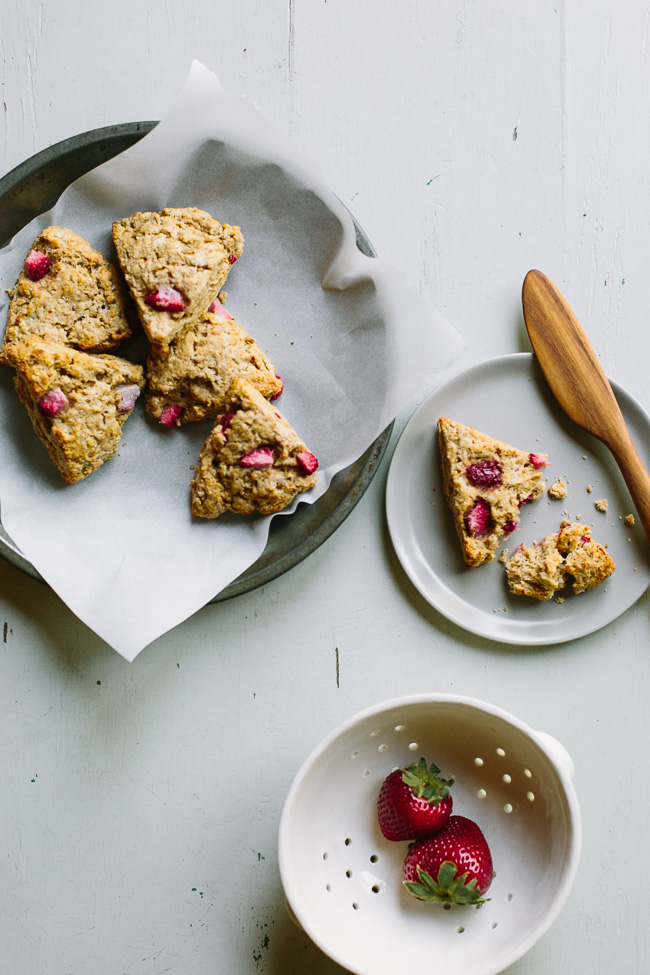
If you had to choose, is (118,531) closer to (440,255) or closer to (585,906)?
(440,255)

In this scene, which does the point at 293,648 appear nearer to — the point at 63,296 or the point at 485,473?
the point at 485,473

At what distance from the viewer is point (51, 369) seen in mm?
1685

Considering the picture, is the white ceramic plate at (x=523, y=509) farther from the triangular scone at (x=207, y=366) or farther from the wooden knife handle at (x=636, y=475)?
the triangular scone at (x=207, y=366)

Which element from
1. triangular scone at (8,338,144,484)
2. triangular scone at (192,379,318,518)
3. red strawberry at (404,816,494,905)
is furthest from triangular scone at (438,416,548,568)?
triangular scone at (8,338,144,484)

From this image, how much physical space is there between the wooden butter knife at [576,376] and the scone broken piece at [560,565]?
0.15 m

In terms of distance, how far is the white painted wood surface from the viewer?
1881 mm

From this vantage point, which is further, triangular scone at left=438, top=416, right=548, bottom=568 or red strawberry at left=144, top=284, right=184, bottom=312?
Result: triangular scone at left=438, top=416, right=548, bottom=568

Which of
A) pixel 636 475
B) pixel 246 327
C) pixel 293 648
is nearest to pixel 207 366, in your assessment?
pixel 246 327

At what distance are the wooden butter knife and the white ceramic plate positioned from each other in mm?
36

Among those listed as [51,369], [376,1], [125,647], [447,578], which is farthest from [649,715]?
[376,1]

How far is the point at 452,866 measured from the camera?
159 centimetres

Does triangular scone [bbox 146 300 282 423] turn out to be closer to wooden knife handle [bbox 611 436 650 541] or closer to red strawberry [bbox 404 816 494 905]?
wooden knife handle [bbox 611 436 650 541]

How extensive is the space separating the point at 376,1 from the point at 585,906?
2.37 meters

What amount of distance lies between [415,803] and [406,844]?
0.18 meters
